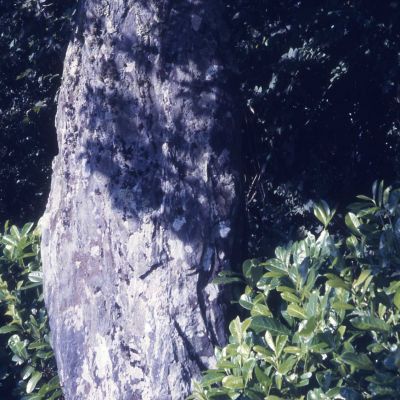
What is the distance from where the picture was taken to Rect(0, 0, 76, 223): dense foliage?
5562 mm

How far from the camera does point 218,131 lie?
11.0 feet

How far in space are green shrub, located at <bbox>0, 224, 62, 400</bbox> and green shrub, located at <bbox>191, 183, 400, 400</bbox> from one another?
124cm

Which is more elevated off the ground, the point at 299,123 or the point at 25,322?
the point at 299,123

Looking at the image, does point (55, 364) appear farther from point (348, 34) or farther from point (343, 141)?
point (348, 34)

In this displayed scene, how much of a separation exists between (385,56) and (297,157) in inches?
35.9

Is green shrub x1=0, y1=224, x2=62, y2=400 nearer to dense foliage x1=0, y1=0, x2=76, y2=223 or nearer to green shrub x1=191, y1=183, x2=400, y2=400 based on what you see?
green shrub x1=191, y1=183, x2=400, y2=400

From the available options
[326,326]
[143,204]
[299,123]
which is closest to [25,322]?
[143,204]

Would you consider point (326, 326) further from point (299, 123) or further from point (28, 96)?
point (28, 96)

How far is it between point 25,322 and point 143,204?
1.13 metres

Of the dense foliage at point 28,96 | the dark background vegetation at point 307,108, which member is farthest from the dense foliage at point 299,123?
the dense foliage at point 28,96

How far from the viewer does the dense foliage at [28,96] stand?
556 centimetres

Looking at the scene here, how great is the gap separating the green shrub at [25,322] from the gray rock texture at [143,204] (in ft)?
0.86

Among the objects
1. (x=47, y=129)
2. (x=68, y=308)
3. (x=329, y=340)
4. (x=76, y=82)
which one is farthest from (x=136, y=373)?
(x=47, y=129)

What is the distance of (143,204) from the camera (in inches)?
129
